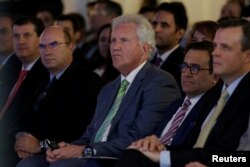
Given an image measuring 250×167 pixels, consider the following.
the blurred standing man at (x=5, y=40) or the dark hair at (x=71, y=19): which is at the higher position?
the blurred standing man at (x=5, y=40)

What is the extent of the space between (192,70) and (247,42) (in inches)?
27.7

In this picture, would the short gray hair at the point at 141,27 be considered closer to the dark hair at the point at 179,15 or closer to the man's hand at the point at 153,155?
the man's hand at the point at 153,155

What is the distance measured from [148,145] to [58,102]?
165 centimetres

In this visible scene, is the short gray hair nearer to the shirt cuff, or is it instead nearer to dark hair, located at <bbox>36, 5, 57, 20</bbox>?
the shirt cuff

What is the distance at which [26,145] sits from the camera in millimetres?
7543

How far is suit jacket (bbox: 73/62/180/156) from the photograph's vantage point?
22.1 ft

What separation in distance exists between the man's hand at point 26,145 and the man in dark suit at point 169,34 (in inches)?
57.0

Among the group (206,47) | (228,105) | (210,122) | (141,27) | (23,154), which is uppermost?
(141,27)

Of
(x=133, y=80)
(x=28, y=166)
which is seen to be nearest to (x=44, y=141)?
(x=28, y=166)

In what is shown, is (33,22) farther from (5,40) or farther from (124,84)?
(124,84)

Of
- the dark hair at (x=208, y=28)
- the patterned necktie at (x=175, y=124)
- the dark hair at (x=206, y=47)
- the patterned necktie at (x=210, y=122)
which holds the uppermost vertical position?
the dark hair at (x=206, y=47)

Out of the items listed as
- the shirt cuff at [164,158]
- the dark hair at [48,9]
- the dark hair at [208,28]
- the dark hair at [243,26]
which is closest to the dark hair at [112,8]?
the dark hair at [48,9]

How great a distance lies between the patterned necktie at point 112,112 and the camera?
6992 millimetres

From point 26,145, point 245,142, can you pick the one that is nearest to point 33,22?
point 26,145
